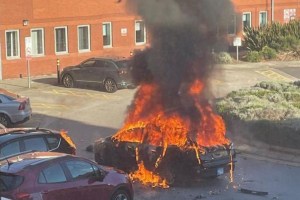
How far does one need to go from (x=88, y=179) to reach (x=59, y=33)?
24861 millimetres

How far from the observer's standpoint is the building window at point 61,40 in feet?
117

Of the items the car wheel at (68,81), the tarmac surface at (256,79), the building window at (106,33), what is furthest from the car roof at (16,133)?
the building window at (106,33)

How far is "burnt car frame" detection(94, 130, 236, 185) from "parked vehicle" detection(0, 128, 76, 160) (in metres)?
1.37

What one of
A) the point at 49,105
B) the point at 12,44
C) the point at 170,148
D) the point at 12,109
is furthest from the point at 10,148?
the point at 12,44

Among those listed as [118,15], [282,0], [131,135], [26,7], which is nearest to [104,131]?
[131,135]

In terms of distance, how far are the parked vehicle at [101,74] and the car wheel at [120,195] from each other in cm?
1650

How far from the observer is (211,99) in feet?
55.3

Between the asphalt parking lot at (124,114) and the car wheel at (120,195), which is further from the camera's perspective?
the asphalt parking lot at (124,114)

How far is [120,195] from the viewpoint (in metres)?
12.4

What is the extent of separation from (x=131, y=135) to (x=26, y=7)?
20.3m

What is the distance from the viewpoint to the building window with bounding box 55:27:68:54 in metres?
35.6

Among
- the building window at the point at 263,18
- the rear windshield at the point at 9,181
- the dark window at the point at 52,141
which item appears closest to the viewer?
the rear windshield at the point at 9,181

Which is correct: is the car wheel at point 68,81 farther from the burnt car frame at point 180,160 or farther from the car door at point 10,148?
the car door at point 10,148

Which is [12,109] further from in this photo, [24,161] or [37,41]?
[37,41]
